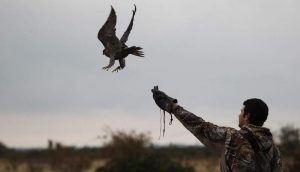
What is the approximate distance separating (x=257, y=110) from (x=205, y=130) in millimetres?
434

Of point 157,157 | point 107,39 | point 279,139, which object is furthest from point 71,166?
point 107,39

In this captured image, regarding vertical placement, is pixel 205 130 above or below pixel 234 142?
above

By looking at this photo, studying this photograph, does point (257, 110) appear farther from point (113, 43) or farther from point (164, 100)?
point (113, 43)

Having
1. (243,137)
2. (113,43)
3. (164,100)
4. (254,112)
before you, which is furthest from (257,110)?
(113,43)

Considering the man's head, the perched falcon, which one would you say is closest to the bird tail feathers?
the perched falcon

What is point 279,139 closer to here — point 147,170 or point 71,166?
point 71,166

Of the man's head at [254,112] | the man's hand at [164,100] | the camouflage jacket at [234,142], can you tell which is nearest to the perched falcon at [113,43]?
the man's hand at [164,100]

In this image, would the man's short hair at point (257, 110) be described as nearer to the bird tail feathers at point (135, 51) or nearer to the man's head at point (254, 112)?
the man's head at point (254, 112)

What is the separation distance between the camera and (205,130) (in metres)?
5.31

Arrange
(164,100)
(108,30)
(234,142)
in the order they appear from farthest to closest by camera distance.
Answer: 1. (108,30)
2. (164,100)
3. (234,142)

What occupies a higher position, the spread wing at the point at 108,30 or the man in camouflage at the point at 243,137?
the spread wing at the point at 108,30

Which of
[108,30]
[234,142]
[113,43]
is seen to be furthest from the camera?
[108,30]

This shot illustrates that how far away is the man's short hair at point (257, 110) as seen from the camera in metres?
5.35

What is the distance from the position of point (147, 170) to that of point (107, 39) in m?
17.4
